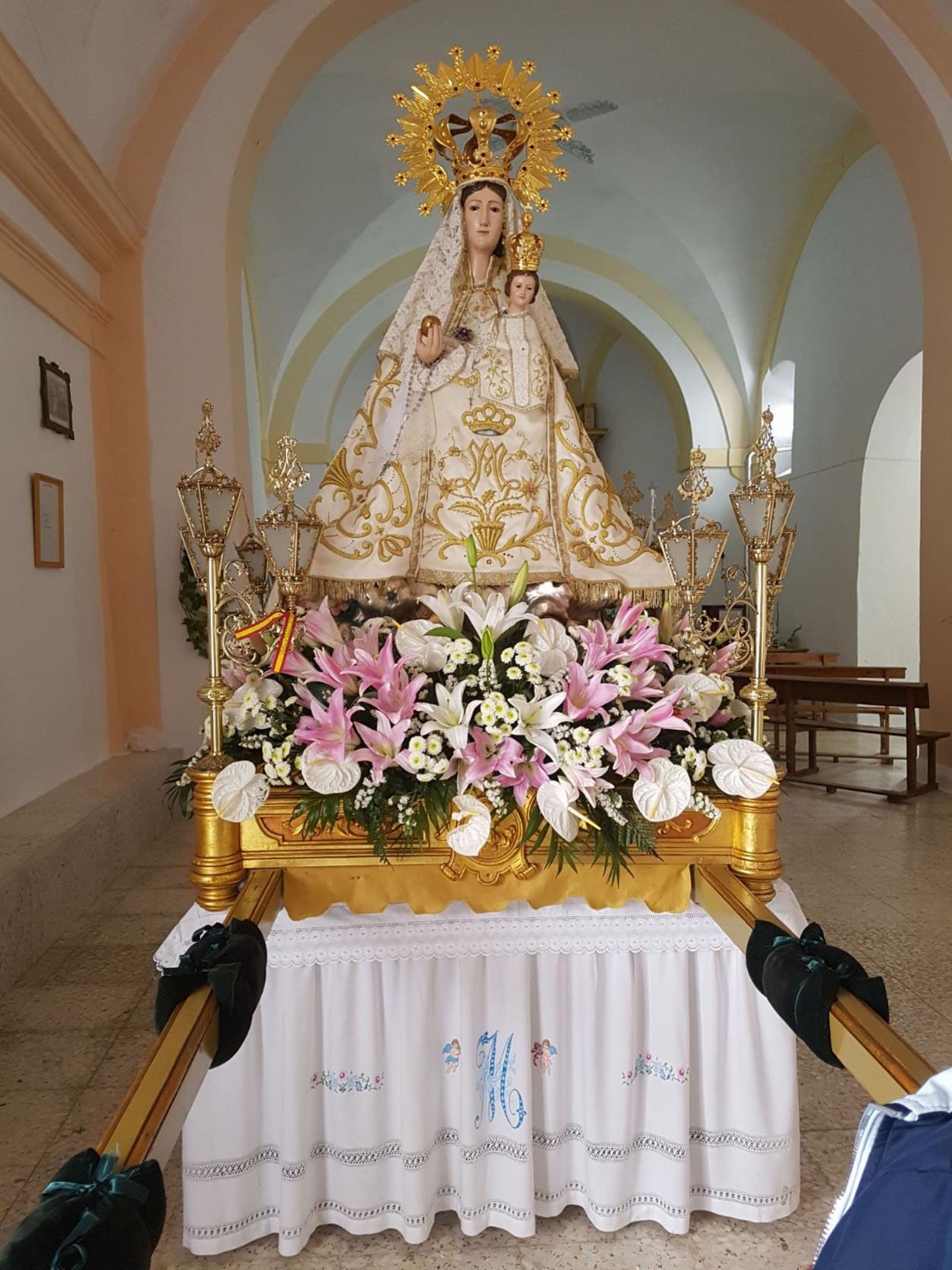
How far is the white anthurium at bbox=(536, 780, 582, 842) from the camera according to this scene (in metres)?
1.40

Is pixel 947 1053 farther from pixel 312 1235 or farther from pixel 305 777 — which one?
pixel 305 777

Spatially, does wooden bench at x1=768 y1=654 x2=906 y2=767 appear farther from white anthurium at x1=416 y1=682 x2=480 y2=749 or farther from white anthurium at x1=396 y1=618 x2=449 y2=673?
white anthurium at x1=416 y1=682 x2=480 y2=749

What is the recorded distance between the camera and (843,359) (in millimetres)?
9430

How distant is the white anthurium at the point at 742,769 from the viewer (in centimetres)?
155

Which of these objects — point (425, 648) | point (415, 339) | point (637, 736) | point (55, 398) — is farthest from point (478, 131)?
point (55, 398)

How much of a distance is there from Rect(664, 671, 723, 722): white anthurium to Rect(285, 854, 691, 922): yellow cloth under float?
0.33m

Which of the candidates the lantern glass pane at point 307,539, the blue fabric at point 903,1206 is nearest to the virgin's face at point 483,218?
the lantern glass pane at point 307,539

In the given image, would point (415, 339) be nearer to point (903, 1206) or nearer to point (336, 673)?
point (336, 673)

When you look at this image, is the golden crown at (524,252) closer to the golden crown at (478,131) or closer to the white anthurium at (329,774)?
the golden crown at (478,131)

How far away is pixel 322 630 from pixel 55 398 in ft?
11.4

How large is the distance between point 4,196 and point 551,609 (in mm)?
3658

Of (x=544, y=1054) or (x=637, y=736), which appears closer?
(x=637, y=736)

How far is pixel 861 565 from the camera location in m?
9.20

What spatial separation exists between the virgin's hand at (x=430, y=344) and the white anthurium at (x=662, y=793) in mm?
1484
